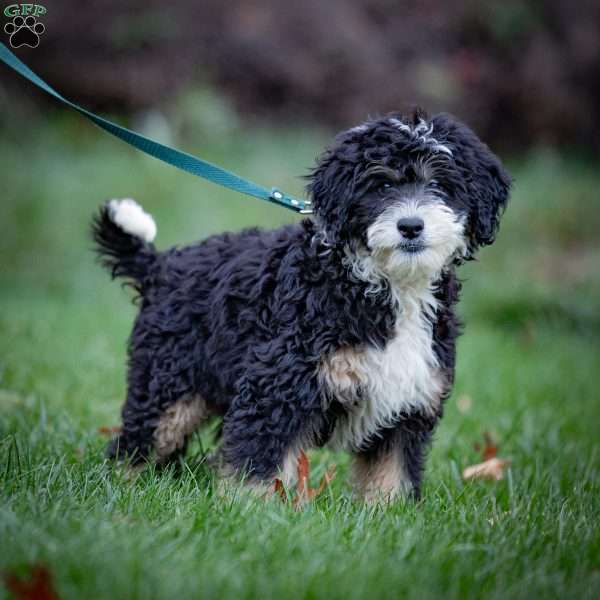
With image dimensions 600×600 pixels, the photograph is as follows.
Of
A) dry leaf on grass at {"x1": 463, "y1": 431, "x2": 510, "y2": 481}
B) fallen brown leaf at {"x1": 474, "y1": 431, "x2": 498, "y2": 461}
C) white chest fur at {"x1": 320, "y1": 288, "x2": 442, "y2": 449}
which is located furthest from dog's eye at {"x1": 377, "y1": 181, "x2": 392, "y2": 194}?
fallen brown leaf at {"x1": 474, "y1": 431, "x2": 498, "y2": 461}

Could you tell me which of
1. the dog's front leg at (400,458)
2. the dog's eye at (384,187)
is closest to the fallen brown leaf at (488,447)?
the dog's front leg at (400,458)

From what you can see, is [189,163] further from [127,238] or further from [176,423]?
[176,423]

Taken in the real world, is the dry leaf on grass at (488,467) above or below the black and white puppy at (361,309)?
below

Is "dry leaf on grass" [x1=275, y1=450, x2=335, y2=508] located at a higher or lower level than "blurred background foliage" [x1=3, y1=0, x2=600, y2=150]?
lower

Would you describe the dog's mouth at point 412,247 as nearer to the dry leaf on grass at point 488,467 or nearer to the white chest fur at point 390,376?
the white chest fur at point 390,376

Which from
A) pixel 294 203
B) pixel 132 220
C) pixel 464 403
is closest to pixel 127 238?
pixel 132 220

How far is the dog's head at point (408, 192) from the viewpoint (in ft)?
12.3

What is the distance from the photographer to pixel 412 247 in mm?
3725

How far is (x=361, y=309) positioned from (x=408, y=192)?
576 mm

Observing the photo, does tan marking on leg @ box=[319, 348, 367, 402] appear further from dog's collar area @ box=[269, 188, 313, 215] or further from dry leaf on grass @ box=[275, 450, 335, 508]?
dog's collar area @ box=[269, 188, 313, 215]

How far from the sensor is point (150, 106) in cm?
1644

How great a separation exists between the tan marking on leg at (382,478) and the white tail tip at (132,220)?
1718 millimetres

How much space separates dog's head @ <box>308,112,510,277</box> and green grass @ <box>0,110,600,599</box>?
1.18 meters

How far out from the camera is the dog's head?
3754mm
